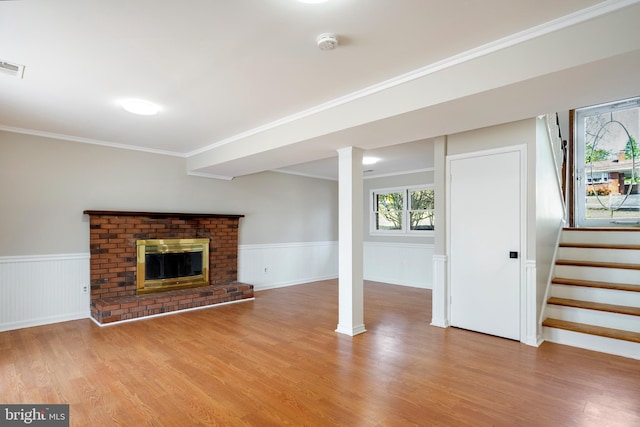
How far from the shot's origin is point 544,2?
185 cm

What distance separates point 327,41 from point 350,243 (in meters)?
2.36

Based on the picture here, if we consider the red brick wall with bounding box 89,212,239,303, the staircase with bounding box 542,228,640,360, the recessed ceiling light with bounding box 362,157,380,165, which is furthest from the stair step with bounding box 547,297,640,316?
the red brick wall with bounding box 89,212,239,303

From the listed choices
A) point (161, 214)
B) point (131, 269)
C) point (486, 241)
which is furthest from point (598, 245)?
point (131, 269)

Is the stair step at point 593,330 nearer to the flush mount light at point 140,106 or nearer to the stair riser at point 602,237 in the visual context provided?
the stair riser at point 602,237

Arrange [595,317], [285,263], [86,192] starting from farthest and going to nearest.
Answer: [285,263]
[86,192]
[595,317]

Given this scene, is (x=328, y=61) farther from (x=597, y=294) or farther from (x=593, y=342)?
(x=597, y=294)

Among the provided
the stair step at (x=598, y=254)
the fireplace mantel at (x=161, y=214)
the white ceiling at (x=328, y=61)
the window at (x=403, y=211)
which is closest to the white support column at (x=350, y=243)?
the white ceiling at (x=328, y=61)

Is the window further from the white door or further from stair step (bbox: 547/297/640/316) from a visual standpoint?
stair step (bbox: 547/297/640/316)

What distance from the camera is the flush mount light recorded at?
3359 mm

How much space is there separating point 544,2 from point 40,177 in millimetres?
5626

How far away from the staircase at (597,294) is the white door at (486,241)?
53 centimetres

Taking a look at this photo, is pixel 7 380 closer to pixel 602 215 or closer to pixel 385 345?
pixel 385 345

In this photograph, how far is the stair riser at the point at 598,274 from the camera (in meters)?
3.78

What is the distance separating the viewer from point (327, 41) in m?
2.21
